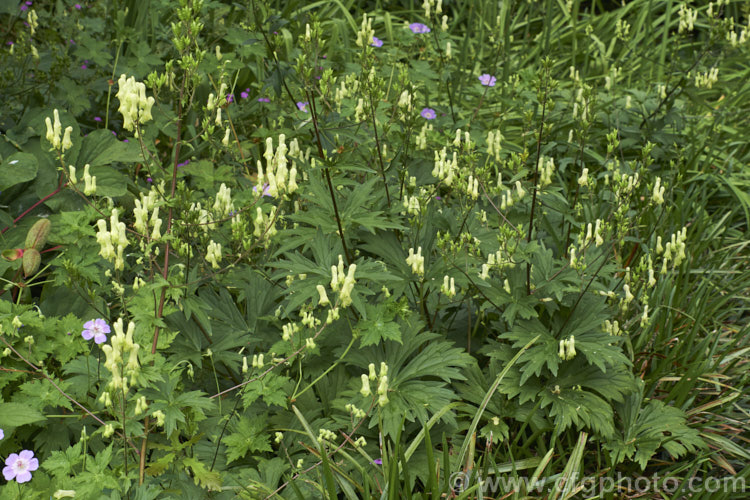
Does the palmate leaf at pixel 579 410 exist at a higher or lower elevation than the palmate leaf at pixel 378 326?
lower

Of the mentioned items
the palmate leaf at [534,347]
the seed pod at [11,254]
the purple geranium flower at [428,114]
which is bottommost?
the palmate leaf at [534,347]

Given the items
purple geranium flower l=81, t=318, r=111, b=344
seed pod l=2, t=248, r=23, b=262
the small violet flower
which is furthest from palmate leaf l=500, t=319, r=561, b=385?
seed pod l=2, t=248, r=23, b=262

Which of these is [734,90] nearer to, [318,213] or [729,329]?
[729,329]

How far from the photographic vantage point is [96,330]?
264cm

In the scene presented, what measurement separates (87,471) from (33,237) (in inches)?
49.8

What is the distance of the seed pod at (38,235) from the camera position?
3023mm

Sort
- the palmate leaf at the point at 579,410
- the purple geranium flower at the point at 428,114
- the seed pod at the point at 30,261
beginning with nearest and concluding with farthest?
the palmate leaf at the point at 579,410 < the seed pod at the point at 30,261 < the purple geranium flower at the point at 428,114

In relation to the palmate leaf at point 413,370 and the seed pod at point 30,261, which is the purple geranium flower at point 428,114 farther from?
the seed pod at point 30,261

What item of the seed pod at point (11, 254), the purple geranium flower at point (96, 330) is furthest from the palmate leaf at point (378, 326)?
the seed pod at point (11, 254)

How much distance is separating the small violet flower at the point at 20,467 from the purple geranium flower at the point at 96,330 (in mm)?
460

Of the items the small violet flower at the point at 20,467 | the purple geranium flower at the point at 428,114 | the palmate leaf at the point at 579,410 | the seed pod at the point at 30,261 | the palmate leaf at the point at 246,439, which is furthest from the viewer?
the purple geranium flower at the point at 428,114

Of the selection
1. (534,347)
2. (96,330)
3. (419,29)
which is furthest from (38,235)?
A: (419,29)

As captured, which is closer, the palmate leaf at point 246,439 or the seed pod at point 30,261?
the palmate leaf at point 246,439

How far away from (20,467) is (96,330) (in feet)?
1.81
